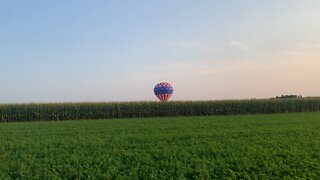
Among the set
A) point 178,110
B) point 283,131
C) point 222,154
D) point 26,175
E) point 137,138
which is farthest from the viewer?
point 178,110

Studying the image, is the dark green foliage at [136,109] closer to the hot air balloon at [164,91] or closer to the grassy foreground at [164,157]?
the hot air balloon at [164,91]

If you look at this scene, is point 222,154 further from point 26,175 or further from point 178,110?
point 178,110

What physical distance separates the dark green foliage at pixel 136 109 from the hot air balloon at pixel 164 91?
11919mm

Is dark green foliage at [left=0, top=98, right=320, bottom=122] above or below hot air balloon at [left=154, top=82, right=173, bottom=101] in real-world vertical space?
below

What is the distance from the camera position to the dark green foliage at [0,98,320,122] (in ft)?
184

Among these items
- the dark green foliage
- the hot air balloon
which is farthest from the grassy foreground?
the hot air balloon

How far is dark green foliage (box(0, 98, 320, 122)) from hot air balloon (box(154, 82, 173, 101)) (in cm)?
1192

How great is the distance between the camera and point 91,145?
68.1 ft

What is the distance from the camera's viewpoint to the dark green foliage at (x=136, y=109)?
56156 millimetres

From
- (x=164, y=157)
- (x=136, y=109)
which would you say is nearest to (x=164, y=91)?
(x=136, y=109)

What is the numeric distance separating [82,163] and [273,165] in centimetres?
630

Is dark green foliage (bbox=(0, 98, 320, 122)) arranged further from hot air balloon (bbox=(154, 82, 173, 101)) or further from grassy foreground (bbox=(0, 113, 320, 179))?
grassy foreground (bbox=(0, 113, 320, 179))

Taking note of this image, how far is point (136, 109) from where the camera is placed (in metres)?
59.8

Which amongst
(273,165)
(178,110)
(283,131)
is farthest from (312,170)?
(178,110)
